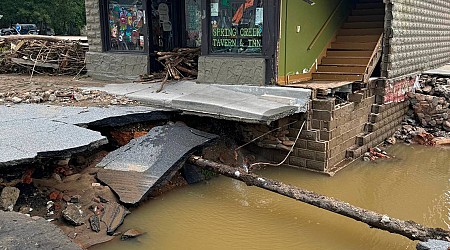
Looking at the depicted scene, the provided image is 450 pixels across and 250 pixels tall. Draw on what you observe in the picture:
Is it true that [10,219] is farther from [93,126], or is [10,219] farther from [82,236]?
[93,126]

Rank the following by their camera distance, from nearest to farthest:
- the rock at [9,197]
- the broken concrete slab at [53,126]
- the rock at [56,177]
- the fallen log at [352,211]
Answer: the fallen log at [352,211], the rock at [9,197], the broken concrete slab at [53,126], the rock at [56,177]

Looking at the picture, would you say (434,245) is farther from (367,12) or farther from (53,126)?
(367,12)

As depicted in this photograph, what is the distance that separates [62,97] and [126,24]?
11.2 feet

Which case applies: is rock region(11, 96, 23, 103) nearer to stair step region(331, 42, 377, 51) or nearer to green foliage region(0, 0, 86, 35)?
stair step region(331, 42, 377, 51)

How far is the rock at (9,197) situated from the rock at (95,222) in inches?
41.6

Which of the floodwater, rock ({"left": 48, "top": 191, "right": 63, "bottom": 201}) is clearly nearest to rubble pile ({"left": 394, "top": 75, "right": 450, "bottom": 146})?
the floodwater

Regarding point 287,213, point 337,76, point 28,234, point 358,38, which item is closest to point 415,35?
point 358,38

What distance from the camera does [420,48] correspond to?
499 inches

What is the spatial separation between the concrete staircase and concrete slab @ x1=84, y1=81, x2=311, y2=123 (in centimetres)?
227

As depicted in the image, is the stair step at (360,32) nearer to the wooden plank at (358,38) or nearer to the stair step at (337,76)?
the wooden plank at (358,38)

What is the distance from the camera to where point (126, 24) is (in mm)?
11625

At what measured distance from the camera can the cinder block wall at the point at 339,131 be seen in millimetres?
8594

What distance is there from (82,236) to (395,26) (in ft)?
30.0

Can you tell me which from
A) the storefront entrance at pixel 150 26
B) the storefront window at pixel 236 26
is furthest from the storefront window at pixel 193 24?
the storefront window at pixel 236 26
